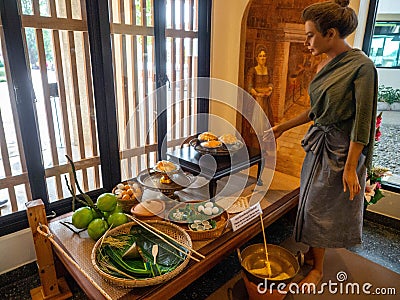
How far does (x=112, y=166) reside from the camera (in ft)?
6.82

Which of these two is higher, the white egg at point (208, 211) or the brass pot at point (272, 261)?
the white egg at point (208, 211)

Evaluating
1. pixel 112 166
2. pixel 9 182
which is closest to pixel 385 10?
pixel 112 166

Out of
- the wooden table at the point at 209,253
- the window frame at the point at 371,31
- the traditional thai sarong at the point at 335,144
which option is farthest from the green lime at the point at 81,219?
the window frame at the point at 371,31

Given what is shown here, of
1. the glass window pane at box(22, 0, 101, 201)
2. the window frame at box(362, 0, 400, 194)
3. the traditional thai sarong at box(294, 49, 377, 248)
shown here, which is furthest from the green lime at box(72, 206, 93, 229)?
the window frame at box(362, 0, 400, 194)

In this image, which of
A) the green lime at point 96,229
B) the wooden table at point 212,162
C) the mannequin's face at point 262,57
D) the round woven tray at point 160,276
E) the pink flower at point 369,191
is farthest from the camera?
the mannequin's face at point 262,57

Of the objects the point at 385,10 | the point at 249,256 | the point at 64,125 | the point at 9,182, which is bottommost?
the point at 249,256

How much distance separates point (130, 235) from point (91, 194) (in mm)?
698

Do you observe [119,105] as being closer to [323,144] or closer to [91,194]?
[91,194]

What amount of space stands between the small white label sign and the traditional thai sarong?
0.81 feet

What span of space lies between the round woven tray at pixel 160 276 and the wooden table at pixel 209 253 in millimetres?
36

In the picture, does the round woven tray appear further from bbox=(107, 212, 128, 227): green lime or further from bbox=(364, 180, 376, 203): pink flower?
bbox=(364, 180, 376, 203): pink flower

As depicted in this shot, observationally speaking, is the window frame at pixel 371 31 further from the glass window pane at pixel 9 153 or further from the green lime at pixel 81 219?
the glass window pane at pixel 9 153

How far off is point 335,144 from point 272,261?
0.68m

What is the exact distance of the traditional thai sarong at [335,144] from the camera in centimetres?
126
